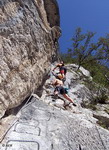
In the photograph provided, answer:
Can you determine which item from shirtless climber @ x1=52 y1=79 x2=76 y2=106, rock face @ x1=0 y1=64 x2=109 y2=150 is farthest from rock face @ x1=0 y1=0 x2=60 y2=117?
shirtless climber @ x1=52 y1=79 x2=76 y2=106

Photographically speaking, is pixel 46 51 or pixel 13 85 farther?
pixel 46 51

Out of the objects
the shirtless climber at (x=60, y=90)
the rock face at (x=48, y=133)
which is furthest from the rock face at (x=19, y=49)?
the shirtless climber at (x=60, y=90)

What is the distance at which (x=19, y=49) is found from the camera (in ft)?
15.8

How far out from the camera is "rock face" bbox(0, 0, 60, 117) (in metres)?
4.13

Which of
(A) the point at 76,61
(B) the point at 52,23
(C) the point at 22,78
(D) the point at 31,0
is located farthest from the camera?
(A) the point at 76,61

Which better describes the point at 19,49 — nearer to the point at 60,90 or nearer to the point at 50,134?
the point at 50,134

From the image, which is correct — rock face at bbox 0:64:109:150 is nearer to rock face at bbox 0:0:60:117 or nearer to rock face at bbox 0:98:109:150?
rock face at bbox 0:98:109:150

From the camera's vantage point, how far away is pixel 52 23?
826cm

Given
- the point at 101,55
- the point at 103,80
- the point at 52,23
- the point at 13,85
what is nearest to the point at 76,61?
the point at 101,55

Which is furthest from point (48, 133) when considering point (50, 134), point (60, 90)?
point (60, 90)

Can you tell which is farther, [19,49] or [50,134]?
[19,49]

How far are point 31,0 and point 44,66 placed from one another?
3.06 m

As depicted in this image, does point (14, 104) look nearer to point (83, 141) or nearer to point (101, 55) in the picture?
point (83, 141)

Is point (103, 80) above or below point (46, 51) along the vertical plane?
above
